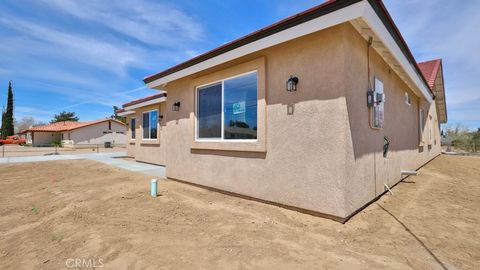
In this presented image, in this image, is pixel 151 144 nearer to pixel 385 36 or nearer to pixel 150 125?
pixel 150 125

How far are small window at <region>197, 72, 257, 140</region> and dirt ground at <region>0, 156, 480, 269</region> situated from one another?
5.48 ft

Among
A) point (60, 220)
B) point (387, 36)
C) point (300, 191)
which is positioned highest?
point (387, 36)

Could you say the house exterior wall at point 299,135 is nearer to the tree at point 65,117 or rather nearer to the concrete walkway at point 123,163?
the concrete walkway at point 123,163

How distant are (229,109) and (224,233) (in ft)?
10.3

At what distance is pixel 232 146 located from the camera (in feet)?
17.6

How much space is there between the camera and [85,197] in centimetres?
555

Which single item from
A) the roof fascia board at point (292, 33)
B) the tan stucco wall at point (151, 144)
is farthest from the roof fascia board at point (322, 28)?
the tan stucco wall at point (151, 144)

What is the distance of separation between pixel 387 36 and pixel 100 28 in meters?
12.4

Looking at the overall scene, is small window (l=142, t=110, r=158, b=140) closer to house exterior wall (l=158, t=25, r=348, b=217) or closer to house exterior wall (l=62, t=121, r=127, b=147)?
house exterior wall (l=158, t=25, r=348, b=217)

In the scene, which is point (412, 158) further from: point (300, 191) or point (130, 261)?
point (130, 261)

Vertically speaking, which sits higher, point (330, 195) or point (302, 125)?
point (302, 125)

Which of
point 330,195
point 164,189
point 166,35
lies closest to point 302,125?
point 330,195

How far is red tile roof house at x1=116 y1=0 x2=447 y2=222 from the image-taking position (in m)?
3.73

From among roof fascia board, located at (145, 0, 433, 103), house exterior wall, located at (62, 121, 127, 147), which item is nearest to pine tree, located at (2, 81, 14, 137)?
house exterior wall, located at (62, 121, 127, 147)
